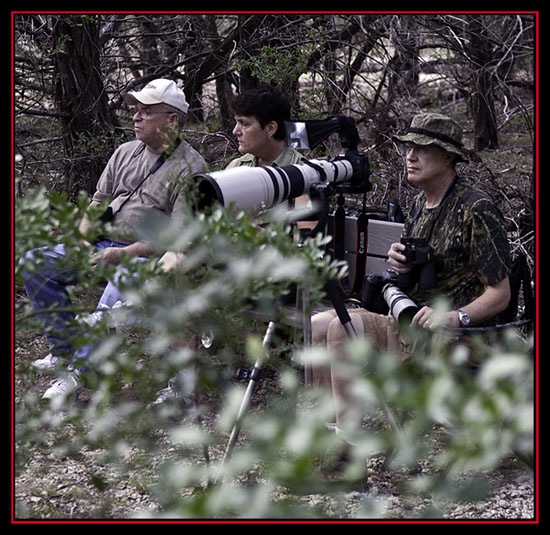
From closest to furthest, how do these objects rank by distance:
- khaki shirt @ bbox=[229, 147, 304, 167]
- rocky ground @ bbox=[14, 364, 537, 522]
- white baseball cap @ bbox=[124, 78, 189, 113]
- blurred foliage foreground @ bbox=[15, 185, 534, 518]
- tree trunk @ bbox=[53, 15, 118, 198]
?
blurred foliage foreground @ bbox=[15, 185, 534, 518] < rocky ground @ bbox=[14, 364, 537, 522] < khaki shirt @ bbox=[229, 147, 304, 167] < white baseball cap @ bbox=[124, 78, 189, 113] < tree trunk @ bbox=[53, 15, 118, 198]

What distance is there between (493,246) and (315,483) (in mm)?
1948

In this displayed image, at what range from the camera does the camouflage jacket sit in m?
2.69

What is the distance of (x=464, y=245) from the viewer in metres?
2.76

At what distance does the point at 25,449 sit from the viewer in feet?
5.24

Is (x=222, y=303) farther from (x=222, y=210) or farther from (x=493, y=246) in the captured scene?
(x=493, y=246)

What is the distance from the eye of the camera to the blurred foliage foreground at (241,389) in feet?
2.92

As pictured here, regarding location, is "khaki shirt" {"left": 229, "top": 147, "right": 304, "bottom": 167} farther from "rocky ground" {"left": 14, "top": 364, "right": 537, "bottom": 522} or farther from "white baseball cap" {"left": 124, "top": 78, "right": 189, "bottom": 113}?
"rocky ground" {"left": 14, "top": 364, "right": 537, "bottom": 522}

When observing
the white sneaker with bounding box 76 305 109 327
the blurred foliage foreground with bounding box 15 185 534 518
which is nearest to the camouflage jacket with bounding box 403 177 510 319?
the blurred foliage foreground with bounding box 15 185 534 518

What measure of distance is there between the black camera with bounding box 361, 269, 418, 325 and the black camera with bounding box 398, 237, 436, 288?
60 mm

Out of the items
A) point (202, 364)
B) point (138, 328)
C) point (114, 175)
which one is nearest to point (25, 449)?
point (138, 328)

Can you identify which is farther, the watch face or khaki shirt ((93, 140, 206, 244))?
khaki shirt ((93, 140, 206, 244))

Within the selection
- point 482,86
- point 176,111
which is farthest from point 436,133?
point 482,86

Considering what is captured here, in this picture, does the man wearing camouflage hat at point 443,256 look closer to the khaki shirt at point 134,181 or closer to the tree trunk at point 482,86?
the khaki shirt at point 134,181

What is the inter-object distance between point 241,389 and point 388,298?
163 cm
